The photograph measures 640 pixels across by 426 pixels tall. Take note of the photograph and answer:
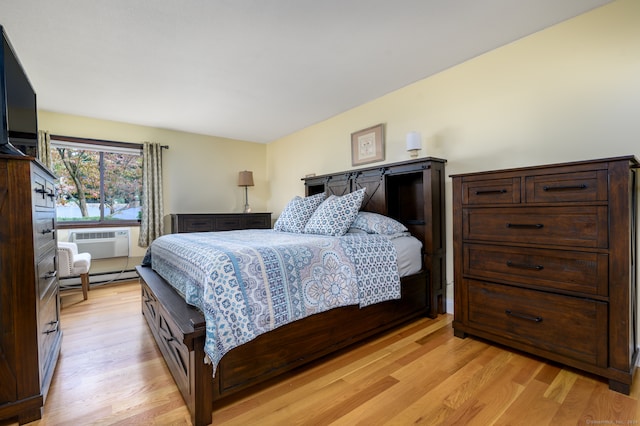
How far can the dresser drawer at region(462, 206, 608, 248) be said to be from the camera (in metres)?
1.51

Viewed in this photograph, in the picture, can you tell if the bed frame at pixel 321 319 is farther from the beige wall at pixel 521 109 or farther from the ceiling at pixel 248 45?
the ceiling at pixel 248 45

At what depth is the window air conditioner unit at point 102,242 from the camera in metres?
3.75

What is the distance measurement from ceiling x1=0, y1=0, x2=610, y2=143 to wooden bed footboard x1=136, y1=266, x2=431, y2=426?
1.79 metres

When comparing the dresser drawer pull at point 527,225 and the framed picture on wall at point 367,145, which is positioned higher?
the framed picture on wall at point 367,145

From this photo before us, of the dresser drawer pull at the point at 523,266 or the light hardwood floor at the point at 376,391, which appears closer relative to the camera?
the light hardwood floor at the point at 376,391

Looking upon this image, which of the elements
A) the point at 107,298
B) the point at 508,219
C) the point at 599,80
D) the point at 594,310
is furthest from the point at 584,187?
the point at 107,298

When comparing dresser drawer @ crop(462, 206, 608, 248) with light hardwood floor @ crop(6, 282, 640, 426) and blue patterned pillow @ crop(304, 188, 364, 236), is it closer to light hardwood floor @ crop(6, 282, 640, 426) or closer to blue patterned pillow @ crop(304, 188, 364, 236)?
light hardwood floor @ crop(6, 282, 640, 426)

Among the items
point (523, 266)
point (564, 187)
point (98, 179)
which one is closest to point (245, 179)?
point (98, 179)

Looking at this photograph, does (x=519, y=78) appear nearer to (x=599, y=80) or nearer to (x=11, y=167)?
(x=599, y=80)

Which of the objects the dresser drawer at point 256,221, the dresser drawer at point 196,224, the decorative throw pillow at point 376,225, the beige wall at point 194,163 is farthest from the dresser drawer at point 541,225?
the beige wall at point 194,163

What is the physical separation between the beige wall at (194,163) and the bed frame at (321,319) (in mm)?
2258

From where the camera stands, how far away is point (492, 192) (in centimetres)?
189

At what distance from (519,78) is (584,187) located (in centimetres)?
111

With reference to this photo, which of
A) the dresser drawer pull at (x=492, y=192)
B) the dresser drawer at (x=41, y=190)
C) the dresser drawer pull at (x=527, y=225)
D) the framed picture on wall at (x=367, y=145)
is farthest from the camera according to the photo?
the framed picture on wall at (x=367, y=145)
